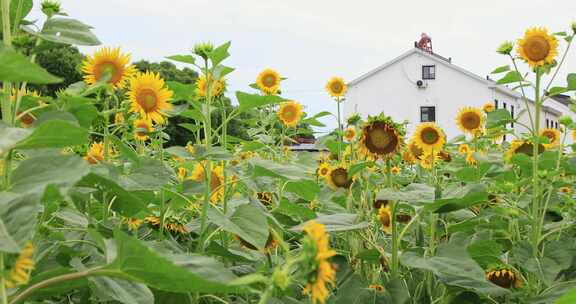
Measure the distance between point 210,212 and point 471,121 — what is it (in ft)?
7.67

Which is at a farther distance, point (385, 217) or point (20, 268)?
point (385, 217)

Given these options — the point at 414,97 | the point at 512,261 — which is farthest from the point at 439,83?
the point at 512,261

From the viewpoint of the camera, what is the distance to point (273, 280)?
66 cm

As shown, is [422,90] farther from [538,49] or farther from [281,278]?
[281,278]

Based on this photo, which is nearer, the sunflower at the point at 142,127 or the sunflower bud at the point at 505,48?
the sunflower at the point at 142,127

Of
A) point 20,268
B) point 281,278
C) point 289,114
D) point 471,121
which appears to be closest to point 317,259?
point 281,278

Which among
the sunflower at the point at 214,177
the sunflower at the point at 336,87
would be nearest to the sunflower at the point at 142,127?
the sunflower at the point at 214,177

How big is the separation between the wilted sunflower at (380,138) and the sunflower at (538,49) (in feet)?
2.72

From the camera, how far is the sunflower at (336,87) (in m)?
4.72

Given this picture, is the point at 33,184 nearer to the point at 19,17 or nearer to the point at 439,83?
the point at 19,17

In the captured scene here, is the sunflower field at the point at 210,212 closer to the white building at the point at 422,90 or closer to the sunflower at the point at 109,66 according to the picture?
the sunflower at the point at 109,66

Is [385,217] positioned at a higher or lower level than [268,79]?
lower

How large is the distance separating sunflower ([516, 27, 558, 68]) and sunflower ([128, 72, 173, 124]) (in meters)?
1.36

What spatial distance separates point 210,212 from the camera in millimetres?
1330
